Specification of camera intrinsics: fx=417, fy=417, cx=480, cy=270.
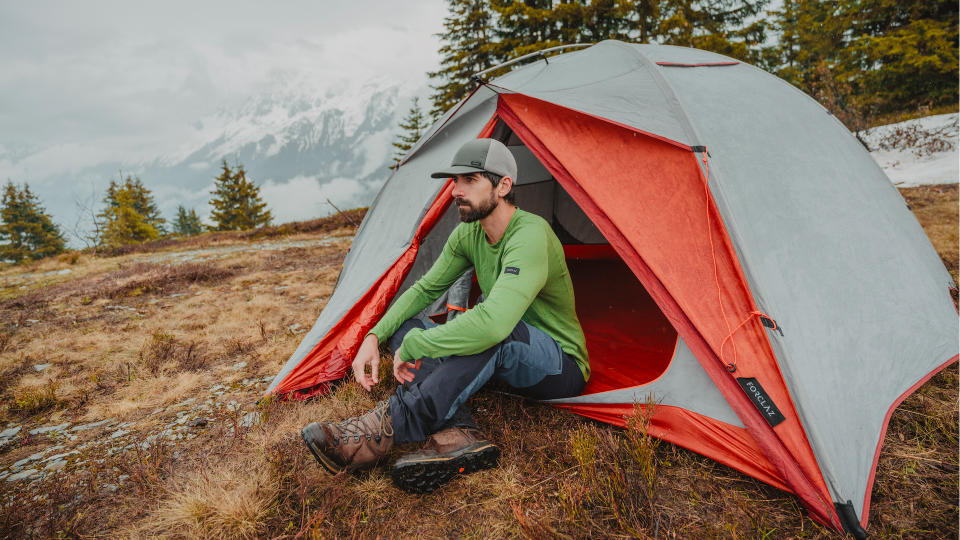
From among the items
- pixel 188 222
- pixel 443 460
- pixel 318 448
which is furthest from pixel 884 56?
pixel 188 222

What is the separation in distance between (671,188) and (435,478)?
186 centimetres

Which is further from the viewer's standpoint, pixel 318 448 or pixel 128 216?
pixel 128 216

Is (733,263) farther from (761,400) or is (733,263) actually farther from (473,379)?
(473,379)

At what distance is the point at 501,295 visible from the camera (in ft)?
A: 6.23

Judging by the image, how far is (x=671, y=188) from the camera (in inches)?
85.9

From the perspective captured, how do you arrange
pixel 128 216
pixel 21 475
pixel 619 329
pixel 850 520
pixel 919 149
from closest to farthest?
pixel 850 520 < pixel 21 475 < pixel 619 329 < pixel 919 149 < pixel 128 216

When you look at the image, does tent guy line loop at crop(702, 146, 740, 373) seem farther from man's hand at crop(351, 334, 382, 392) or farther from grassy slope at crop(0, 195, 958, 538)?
man's hand at crop(351, 334, 382, 392)

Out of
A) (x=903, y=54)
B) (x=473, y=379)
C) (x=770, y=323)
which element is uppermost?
(x=903, y=54)

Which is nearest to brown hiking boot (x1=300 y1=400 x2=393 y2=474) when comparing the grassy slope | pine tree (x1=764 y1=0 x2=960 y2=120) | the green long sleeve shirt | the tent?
the grassy slope

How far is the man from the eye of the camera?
6.18 ft

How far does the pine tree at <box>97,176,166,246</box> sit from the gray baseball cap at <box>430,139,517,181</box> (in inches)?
808

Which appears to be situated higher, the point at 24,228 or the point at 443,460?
the point at 24,228

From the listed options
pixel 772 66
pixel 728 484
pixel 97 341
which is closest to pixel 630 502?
pixel 728 484

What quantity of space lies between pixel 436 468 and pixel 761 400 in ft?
4.73
